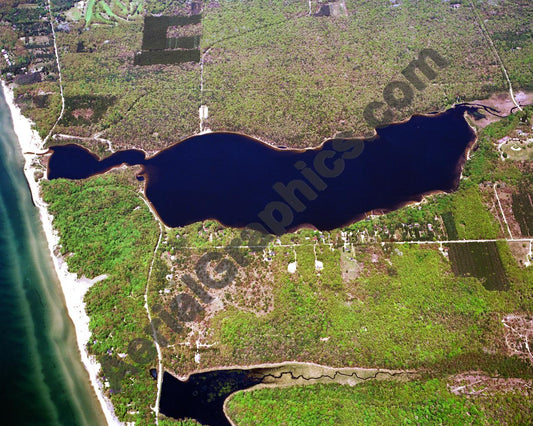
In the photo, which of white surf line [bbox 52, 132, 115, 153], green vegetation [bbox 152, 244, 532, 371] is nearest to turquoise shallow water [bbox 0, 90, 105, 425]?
white surf line [bbox 52, 132, 115, 153]

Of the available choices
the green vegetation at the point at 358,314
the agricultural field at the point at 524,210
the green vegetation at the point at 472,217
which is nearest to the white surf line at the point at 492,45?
the agricultural field at the point at 524,210

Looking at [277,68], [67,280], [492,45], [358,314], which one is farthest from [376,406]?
[492,45]

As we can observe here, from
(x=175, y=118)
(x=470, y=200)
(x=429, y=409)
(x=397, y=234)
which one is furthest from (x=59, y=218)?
(x=470, y=200)

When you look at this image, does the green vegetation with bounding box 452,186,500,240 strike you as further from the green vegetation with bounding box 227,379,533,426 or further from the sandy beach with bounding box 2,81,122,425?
the sandy beach with bounding box 2,81,122,425

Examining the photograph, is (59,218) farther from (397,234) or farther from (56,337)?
(397,234)

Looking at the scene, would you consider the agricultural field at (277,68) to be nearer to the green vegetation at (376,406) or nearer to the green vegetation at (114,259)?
the green vegetation at (114,259)

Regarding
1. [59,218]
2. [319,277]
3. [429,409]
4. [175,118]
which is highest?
[175,118]

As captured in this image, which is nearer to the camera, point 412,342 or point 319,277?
point 412,342
